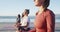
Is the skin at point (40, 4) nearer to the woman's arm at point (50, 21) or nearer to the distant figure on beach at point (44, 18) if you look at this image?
the distant figure on beach at point (44, 18)

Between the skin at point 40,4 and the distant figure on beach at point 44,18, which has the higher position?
the skin at point 40,4

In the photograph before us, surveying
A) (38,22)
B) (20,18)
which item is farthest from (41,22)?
(20,18)

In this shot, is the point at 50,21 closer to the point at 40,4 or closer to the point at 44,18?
the point at 44,18

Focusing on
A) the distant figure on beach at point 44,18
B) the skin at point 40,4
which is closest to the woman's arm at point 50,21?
the distant figure on beach at point 44,18

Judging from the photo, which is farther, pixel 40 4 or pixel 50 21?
pixel 40 4

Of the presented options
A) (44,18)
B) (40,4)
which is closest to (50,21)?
(44,18)

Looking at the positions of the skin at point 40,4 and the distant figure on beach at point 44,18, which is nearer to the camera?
the distant figure on beach at point 44,18

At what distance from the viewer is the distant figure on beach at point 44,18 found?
3.03 metres

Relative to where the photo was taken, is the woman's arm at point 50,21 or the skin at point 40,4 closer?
the woman's arm at point 50,21

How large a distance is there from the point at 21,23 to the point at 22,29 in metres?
0.16

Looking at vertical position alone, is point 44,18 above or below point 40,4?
below

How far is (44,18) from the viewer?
10.1 ft

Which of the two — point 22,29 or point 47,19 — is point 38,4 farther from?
point 22,29

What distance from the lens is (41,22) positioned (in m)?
3.11
